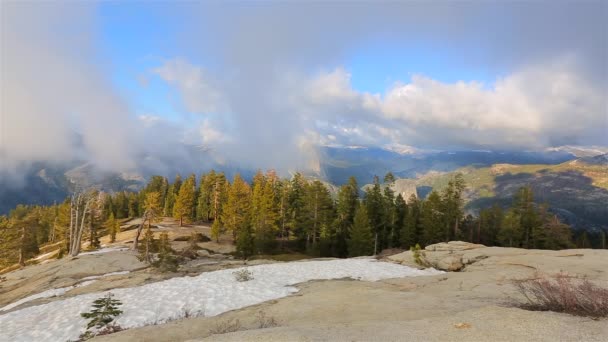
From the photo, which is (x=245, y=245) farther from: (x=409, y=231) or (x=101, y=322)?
(x=101, y=322)

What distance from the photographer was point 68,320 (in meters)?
14.9

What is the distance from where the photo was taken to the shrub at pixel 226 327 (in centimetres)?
981

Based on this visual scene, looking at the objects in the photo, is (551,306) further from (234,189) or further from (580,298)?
(234,189)

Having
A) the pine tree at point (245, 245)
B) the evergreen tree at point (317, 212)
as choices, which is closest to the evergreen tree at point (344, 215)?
the evergreen tree at point (317, 212)

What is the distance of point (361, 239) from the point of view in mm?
52594

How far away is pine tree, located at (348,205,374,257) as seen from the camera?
52594 millimetres

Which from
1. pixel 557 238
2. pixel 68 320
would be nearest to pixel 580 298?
pixel 68 320

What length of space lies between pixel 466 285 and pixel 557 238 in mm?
50068

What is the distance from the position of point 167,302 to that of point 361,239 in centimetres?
3962

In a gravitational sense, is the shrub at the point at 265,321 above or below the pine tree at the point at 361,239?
above

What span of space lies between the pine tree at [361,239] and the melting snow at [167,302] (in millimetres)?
28079

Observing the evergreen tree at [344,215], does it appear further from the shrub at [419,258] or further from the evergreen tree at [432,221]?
the shrub at [419,258]

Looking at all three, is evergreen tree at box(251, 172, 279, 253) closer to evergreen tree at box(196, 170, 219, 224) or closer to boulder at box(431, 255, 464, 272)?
evergreen tree at box(196, 170, 219, 224)

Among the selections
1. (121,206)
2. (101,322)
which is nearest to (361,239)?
(101,322)
